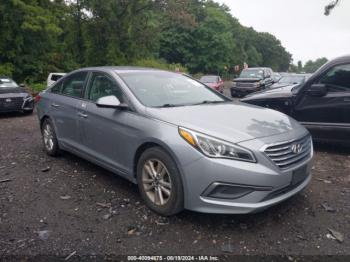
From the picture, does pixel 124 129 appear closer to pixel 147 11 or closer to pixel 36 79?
pixel 36 79

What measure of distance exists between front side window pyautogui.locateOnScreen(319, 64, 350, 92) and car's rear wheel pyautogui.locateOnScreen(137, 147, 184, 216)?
12.8ft

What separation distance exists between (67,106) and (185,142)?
2.62 meters

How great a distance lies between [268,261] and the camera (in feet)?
9.78

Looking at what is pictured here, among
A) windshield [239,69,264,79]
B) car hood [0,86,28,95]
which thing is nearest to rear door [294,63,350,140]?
car hood [0,86,28,95]

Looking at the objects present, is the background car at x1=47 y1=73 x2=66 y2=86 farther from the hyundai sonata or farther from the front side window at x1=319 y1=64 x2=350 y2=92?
the front side window at x1=319 y1=64 x2=350 y2=92

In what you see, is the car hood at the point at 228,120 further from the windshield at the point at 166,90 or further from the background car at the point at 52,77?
the background car at the point at 52,77

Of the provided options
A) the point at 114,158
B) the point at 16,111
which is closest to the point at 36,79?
the point at 16,111

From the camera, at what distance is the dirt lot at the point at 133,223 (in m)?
3.20

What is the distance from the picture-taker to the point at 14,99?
11.4m

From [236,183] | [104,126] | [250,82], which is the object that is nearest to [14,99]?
[104,126]

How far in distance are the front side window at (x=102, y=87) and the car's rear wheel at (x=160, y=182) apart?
96cm

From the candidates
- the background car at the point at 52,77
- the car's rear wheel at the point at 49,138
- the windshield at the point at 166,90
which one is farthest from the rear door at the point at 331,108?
the background car at the point at 52,77

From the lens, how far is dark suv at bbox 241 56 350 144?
5.86 m

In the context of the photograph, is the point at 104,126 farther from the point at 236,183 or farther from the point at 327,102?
the point at 327,102
